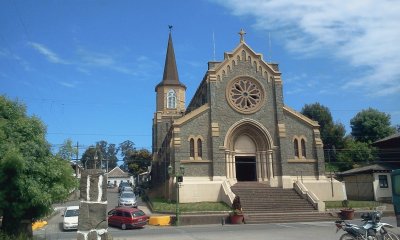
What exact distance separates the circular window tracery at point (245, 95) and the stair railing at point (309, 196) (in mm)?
8128

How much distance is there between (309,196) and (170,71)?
3129cm

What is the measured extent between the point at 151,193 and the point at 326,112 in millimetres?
35810

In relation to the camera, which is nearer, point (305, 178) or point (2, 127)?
point (2, 127)

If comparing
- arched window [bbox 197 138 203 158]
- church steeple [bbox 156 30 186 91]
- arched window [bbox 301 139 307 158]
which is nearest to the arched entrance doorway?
arched window [bbox 197 138 203 158]

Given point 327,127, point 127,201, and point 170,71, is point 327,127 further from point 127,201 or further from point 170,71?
point 127,201

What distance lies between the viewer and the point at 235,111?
126 feet

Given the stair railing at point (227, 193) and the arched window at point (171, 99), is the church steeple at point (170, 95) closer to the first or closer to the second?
the arched window at point (171, 99)

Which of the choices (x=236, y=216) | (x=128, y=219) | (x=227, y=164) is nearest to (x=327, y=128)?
(x=227, y=164)

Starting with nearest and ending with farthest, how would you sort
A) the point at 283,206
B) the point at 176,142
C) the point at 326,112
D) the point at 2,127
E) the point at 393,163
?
the point at 2,127 → the point at 283,206 → the point at 176,142 → the point at 393,163 → the point at 326,112

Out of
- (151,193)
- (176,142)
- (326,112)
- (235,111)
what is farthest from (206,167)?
(326,112)

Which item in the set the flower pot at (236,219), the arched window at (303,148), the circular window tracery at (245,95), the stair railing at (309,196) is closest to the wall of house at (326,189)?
the stair railing at (309,196)

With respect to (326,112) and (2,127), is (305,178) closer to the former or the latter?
(2,127)

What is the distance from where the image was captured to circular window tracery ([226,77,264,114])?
38.8 m

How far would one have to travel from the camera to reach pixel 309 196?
34.0m
